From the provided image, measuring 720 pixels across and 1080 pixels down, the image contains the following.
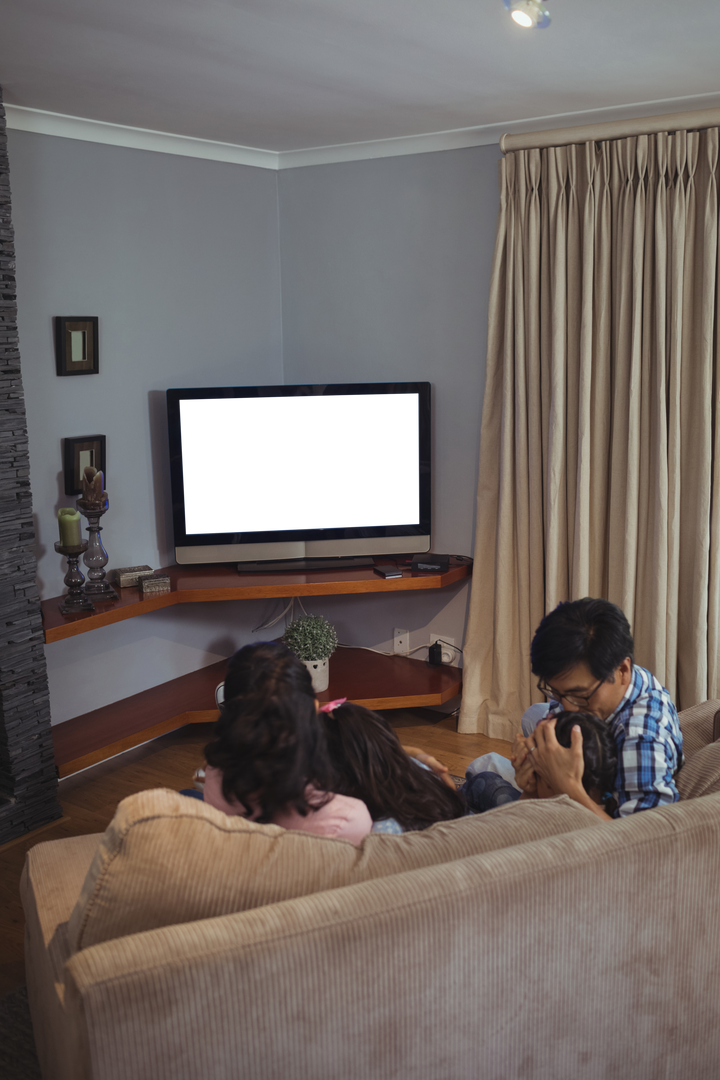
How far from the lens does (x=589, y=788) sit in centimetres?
182

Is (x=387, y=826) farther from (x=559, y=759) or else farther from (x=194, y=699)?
(x=194, y=699)

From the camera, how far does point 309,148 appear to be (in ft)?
12.5

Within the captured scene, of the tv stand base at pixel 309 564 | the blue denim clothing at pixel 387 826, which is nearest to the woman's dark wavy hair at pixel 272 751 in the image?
the blue denim clothing at pixel 387 826

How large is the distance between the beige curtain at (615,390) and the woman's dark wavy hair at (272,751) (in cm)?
206

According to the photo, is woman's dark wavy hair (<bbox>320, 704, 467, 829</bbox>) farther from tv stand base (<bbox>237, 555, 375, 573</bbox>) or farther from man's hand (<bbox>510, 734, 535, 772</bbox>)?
tv stand base (<bbox>237, 555, 375, 573</bbox>)

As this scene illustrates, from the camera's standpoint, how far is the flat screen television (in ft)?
11.9

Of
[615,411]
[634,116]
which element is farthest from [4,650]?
[634,116]

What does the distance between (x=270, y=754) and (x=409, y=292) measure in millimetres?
2778

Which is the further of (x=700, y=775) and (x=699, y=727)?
(x=699, y=727)

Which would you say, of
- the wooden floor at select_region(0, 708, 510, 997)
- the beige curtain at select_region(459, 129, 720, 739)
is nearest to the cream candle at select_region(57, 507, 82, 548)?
the wooden floor at select_region(0, 708, 510, 997)

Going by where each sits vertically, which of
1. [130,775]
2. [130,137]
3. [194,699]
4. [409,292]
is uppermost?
[130,137]

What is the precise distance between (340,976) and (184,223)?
3.28 m

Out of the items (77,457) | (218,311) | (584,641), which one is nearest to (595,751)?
(584,641)

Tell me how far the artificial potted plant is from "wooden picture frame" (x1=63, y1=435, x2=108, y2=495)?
1049 millimetres
